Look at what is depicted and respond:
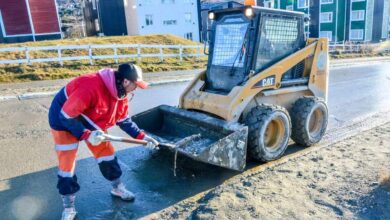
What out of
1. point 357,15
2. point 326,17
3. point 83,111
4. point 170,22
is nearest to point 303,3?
point 326,17

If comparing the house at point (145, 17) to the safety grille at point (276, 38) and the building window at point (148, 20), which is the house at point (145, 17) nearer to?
the building window at point (148, 20)

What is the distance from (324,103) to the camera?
220 inches

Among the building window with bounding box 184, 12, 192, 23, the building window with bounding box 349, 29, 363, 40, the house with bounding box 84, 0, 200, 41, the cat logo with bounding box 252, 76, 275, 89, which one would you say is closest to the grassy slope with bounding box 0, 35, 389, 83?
the cat logo with bounding box 252, 76, 275, 89

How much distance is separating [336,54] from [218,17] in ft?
84.0

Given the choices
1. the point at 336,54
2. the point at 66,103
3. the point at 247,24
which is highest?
the point at 247,24

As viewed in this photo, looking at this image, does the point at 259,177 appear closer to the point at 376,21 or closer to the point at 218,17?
the point at 218,17

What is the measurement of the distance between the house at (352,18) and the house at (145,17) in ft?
49.9

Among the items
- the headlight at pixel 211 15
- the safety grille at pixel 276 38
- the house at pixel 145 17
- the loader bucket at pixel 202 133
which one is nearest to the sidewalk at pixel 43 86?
the loader bucket at pixel 202 133

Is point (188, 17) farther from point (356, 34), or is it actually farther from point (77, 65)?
point (356, 34)

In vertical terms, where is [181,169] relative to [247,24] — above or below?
below

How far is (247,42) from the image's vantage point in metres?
5.02

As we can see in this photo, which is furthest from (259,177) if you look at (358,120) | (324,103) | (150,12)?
(150,12)

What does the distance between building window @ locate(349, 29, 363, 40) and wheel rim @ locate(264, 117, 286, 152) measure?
137ft

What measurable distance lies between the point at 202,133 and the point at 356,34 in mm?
42861
